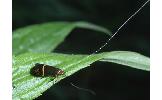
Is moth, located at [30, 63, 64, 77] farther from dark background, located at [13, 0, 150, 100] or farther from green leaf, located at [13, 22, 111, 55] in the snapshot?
dark background, located at [13, 0, 150, 100]

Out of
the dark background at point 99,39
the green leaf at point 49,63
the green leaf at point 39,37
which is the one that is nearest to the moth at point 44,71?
the green leaf at point 49,63

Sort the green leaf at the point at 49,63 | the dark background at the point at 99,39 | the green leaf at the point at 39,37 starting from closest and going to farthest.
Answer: the green leaf at the point at 49,63 < the green leaf at the point at 39,37 < the dark background at the point at 99,39

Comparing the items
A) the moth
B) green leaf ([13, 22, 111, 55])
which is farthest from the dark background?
the moth

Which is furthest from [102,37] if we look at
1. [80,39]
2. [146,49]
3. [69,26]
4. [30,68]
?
[30,68]

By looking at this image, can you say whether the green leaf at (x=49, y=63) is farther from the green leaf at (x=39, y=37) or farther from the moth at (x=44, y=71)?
the green leaf at (x=39, y=37)
